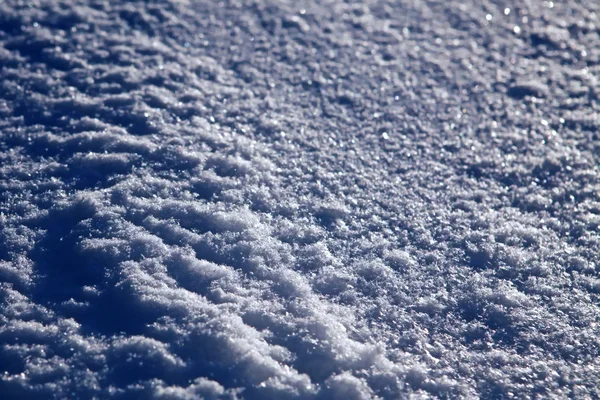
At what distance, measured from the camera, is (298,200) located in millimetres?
1161

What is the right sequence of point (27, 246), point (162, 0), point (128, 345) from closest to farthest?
point (128, 345), point (27, 246), point (162, 0)

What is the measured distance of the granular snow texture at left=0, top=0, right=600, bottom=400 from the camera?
896mm

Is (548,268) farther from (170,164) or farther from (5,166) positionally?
(5,166)

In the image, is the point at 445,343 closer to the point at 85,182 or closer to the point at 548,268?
the point at 548,268

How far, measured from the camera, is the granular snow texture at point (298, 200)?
35.3 inches

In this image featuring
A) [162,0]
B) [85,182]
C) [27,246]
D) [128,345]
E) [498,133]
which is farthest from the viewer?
[162,0]

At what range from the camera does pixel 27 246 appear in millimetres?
1030

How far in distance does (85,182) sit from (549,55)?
1224 millimetres

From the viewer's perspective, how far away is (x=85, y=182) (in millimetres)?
1151

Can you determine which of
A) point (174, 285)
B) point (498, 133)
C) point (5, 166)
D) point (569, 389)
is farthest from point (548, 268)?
point (5, 166)

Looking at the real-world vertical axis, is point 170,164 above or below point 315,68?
below

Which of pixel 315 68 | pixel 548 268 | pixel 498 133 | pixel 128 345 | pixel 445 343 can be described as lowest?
pixel 128 345

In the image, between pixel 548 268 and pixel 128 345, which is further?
pixel 548 268

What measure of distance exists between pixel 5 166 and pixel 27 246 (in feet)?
0.79
